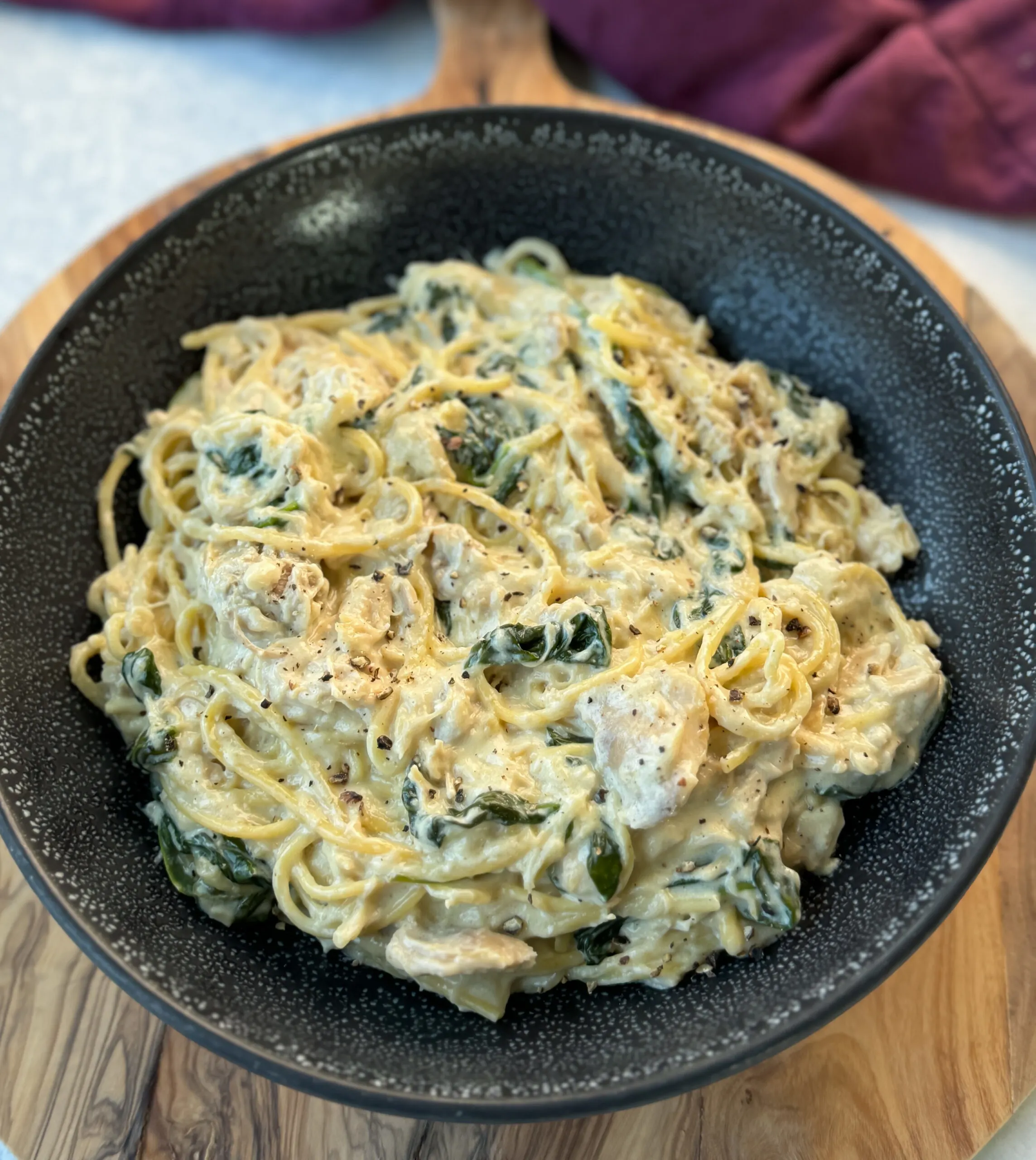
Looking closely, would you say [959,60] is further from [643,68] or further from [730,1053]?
[730,1053]

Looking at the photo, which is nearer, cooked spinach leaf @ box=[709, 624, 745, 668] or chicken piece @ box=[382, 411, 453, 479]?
cooked spinach leaf @ box=[709, 624, 745, 668]

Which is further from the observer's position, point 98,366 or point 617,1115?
point 98,366

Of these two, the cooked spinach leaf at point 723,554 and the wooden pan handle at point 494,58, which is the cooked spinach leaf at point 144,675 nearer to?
the cooked spinach leaf at point 723,554

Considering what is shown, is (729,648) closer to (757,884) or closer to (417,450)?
(757,884)

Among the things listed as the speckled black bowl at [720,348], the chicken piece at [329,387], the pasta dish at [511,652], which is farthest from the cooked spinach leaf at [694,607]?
the chicken piece at [329,387]

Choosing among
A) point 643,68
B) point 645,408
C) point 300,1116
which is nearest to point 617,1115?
point 300,1116

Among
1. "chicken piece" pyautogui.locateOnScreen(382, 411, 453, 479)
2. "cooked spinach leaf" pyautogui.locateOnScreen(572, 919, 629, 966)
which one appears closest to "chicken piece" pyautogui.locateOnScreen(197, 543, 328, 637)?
"chicken piece" pyautogui.locateOnScreen(382, 411, 453, 479)

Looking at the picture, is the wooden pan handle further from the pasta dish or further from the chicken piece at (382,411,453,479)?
the chicken piece at (382,411,453,479)
